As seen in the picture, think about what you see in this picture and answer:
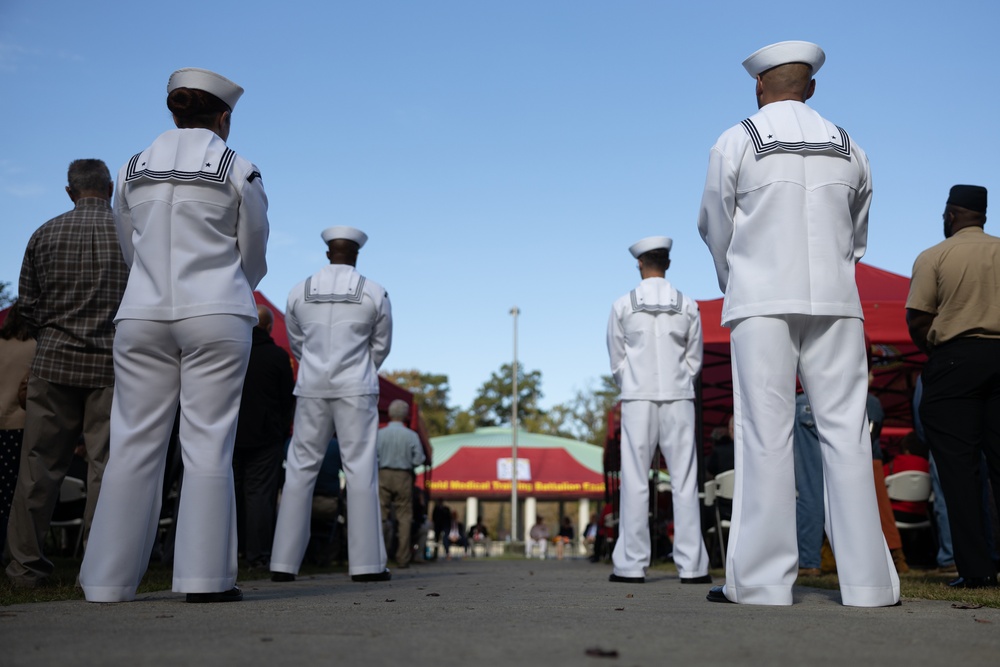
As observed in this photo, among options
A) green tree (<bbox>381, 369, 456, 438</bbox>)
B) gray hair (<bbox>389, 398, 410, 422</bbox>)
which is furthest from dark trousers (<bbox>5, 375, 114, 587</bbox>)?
green tree (<bbox>381, 369, 456, 438</bbox>)

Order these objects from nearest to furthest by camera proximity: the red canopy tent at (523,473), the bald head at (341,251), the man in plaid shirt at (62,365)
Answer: the man in plaid shirt at (62,365), the bald head at (341,251), the red canopy tent at (523,473)

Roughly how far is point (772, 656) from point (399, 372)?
5990cm

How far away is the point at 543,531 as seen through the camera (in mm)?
33062

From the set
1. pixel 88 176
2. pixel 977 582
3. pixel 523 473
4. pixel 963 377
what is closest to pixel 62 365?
pixel 88 176

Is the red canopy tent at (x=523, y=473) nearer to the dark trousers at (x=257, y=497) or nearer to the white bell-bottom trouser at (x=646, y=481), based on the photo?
the dark trousers at (x=257, y=497)

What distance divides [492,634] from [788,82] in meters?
3.02

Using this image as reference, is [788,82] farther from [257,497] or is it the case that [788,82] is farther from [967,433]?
[257,497]

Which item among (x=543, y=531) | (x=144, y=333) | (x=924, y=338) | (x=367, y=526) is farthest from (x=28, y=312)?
(x=543, y=531)

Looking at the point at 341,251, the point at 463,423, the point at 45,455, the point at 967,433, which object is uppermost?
the point at 463,423

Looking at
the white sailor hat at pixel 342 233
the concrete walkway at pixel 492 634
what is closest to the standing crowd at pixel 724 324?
the concrete walkway at pixel 492 634

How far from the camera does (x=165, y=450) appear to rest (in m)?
4.32

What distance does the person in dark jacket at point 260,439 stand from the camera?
8711 millimetres

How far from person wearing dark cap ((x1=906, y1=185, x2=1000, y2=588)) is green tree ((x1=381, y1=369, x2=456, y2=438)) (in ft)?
183

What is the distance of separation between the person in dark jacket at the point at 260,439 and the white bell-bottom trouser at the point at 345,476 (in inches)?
68.5
